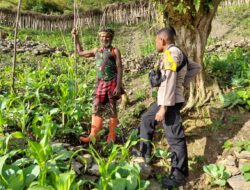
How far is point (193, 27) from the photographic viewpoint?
5.07m

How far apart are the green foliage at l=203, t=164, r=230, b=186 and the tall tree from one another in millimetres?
1383

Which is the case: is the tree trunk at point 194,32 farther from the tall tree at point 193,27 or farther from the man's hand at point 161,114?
the man's hand at point 161,114

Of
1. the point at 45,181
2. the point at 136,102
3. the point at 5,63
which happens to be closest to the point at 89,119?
the point at 136,102

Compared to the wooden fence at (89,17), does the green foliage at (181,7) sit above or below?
below

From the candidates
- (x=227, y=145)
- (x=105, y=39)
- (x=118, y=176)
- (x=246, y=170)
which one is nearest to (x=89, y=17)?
(x=105, y=39)

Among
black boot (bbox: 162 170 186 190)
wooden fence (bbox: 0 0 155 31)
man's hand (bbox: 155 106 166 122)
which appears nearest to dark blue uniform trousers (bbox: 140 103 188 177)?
black boot (bbox: 162 170 186 190)

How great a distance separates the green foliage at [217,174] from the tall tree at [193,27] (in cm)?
138

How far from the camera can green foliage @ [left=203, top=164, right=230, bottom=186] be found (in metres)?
3.76

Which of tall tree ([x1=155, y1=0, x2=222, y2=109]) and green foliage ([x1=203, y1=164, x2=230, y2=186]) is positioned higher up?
tall tree ([x1=155, y1=0, x2=222, y2=109])

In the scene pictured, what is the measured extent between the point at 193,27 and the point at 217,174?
7.50 feet

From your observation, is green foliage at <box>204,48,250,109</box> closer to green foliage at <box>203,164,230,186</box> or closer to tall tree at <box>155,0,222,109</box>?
tall tree at <box>155,0,222,109</box>

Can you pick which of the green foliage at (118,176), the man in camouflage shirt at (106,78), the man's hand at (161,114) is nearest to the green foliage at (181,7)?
the man in camouflage shirt at (106,78)

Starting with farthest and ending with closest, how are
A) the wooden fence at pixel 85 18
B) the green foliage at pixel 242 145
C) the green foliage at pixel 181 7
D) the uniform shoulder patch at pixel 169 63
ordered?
the wooden fence at pixel 85 18, the green foliage at pixel 181 7, the green foliage at pixel 242 145, the uniform shoulder patch at pixel 169 63

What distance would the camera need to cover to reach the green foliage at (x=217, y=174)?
3757 millimetres
